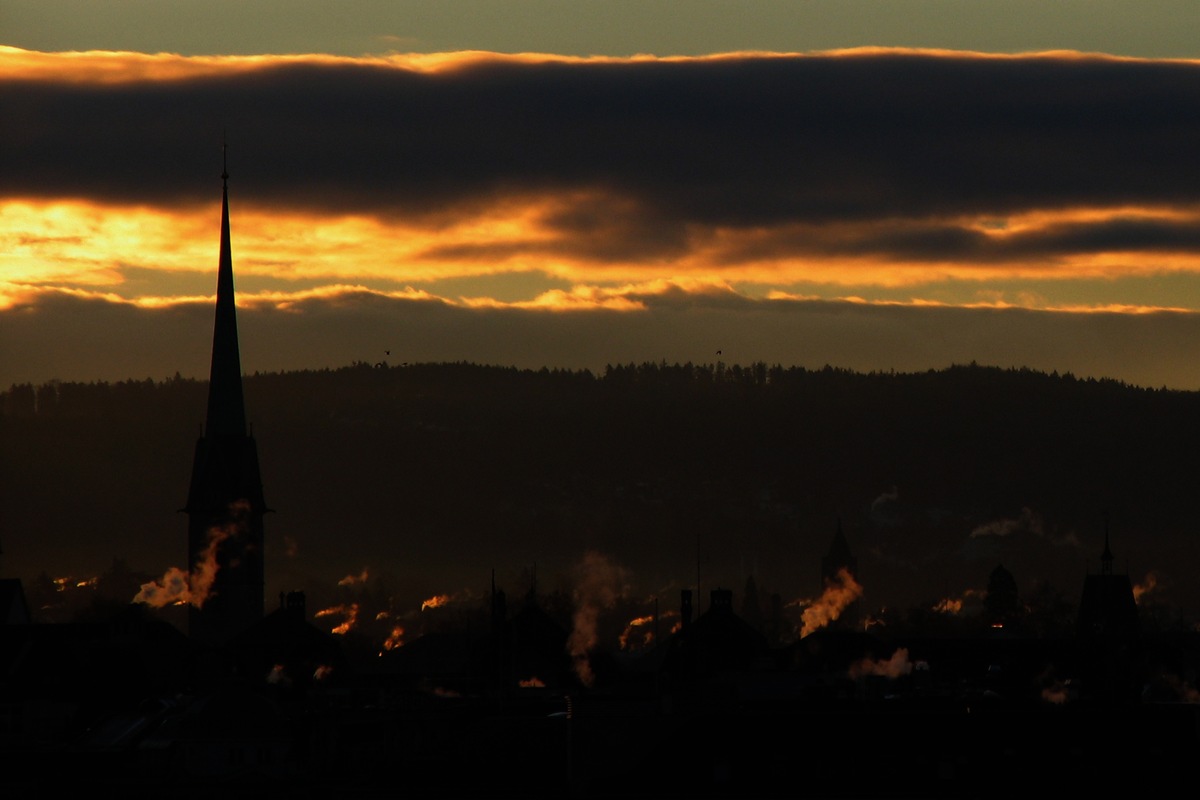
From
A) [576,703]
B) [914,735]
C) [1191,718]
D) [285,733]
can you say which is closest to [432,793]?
[576,703]

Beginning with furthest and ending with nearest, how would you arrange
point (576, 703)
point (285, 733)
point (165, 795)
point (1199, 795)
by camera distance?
point (285, 733), point (165, 795), point (576, 703), point (1199, 795)

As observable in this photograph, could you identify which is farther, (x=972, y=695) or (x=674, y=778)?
(x=972, y=695)

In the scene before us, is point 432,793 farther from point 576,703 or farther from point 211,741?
point 211,741

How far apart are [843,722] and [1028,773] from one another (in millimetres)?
7707

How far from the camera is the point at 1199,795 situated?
133625mm

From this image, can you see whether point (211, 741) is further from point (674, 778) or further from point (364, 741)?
point (674, 778)

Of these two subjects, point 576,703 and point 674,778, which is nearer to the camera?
point 674,778

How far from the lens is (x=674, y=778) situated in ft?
442

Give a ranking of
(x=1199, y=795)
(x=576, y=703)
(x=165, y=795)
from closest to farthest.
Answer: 1. (x=1199, y=795)
2. (x=576, y=703)
3. (x=165, y=795)

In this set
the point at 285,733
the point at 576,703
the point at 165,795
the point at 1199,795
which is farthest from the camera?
the point at 285,733

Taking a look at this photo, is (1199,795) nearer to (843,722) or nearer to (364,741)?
(843,722)

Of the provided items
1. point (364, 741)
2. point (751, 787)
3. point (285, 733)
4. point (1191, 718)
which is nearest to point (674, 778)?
point (751, 787)

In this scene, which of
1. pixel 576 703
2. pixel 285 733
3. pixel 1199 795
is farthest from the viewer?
pixel 285 733

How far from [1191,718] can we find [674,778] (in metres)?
21.1
